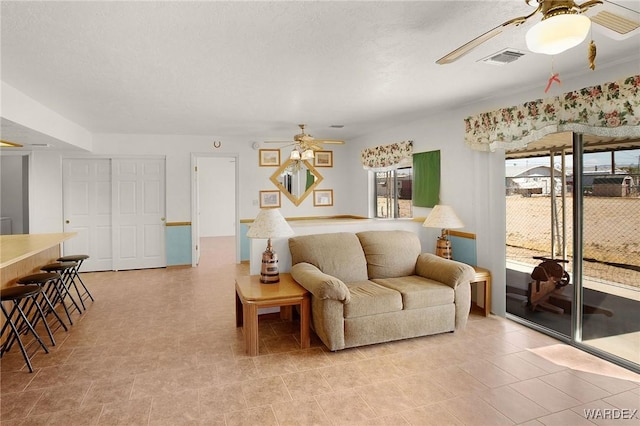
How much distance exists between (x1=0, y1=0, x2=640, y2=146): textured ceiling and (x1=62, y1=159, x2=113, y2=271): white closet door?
191cm

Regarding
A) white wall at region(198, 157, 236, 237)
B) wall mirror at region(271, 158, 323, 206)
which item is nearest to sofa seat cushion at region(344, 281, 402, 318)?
wall mirror at region(271, 158, 323, 206)

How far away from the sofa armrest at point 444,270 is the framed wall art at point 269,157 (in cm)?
389

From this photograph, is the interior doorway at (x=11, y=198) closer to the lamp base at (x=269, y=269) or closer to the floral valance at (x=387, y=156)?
the lamp base at (x=269, y=269)

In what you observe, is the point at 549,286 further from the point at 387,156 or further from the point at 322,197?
the point at 322,197

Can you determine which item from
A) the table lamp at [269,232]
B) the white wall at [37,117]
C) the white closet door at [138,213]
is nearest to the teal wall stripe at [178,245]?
the white closet door at [138,213]

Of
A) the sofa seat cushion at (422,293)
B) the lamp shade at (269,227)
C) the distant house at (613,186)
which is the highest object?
the distant house at (613,186)

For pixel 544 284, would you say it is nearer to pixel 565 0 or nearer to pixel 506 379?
pixel 506 379

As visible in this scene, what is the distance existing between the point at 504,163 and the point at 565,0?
257 cm

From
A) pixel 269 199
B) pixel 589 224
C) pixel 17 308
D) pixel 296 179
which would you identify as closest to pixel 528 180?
pixel 589 224

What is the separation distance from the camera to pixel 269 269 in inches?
139

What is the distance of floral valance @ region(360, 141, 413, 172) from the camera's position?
18.3ft

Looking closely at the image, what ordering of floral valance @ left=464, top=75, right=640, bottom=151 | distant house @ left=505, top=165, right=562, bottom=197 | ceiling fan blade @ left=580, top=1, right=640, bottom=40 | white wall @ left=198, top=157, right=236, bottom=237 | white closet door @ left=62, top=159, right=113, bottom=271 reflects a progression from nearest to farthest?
1. ceiling fan blade @ left=580, top=1, right=640, bottom=40
2. floral valance @ left=464, top=75, right=640, bottom=151
3. distant house @ left=505, top=165, right=562, bottom=197
4. white closet door @ left=62, top=159, right=113, bottom=271
5. white wall @ left=198, top=157, right=236, bottom=237

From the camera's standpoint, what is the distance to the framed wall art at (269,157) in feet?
23.0

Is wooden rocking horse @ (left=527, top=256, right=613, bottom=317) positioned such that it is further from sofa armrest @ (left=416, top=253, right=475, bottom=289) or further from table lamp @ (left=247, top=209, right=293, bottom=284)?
table lamp @ (left=247, top=209, right=293, bottom=284)
